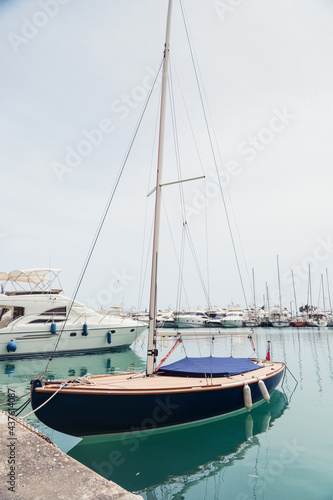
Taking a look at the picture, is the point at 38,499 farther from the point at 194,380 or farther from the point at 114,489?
the point at 194,380

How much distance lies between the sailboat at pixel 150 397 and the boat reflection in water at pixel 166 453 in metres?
0.38

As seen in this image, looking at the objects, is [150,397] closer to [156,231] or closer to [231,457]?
[231,457]

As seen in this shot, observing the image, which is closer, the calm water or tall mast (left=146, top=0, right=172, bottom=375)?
the calm water

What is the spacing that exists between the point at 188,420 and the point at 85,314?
18003 millimetres

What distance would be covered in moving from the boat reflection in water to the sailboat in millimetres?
377

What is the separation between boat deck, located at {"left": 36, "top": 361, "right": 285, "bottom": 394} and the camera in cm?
719

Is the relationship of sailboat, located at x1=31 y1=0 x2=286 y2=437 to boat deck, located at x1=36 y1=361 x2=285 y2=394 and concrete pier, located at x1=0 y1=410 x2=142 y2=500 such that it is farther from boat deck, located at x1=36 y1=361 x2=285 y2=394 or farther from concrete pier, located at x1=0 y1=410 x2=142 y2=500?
concrete pier, located at x1=0 y1=410 x2=142 y2=500

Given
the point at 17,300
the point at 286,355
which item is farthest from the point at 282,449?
the point at 17,300

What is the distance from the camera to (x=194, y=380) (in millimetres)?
9062

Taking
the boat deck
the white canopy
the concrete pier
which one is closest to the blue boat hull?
the boat deck

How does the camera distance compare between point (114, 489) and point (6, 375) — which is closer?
point (114, 489)

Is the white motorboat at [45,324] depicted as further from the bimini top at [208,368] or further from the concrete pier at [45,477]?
the concrete pier at [45,477]

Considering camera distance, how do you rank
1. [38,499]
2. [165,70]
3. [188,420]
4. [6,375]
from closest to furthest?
[38,499] < [188,420] < [165,70] < [6,375]

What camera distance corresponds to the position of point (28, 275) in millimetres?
23812
